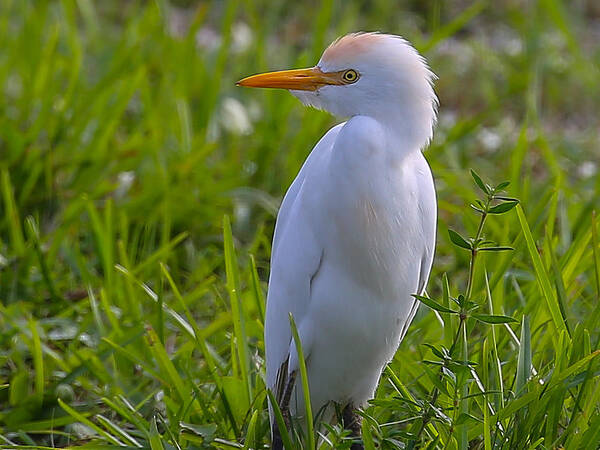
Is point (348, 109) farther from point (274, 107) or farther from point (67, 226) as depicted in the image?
point (274, 107)

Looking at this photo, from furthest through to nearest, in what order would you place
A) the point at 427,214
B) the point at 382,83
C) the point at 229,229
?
the point at 229,229, the point at 427,214, the point at 382,83

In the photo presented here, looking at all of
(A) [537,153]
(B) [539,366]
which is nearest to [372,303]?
(B) [539,366]

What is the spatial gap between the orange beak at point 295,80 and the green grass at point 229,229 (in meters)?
Result: 0.34

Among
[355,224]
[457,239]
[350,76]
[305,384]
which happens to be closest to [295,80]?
[350,76]

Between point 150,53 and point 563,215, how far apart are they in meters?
2.02

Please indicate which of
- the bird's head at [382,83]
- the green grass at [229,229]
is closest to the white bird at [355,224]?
the bird's head at [382,83]

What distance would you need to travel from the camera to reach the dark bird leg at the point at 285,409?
1943 millimetres

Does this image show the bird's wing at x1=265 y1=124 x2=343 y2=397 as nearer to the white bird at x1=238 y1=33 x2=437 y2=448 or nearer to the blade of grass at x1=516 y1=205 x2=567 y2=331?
the white bird at x1=238 y1=33 x2=437 y2=448

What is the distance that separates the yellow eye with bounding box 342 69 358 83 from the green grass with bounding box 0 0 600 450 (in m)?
0.42

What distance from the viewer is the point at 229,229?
2.08 meters

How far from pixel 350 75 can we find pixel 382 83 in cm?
7

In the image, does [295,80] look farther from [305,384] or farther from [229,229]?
[305,384]

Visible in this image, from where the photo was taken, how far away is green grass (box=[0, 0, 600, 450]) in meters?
1.96

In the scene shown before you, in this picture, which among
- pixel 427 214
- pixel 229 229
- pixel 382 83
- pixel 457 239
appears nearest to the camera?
pixel 457 239
